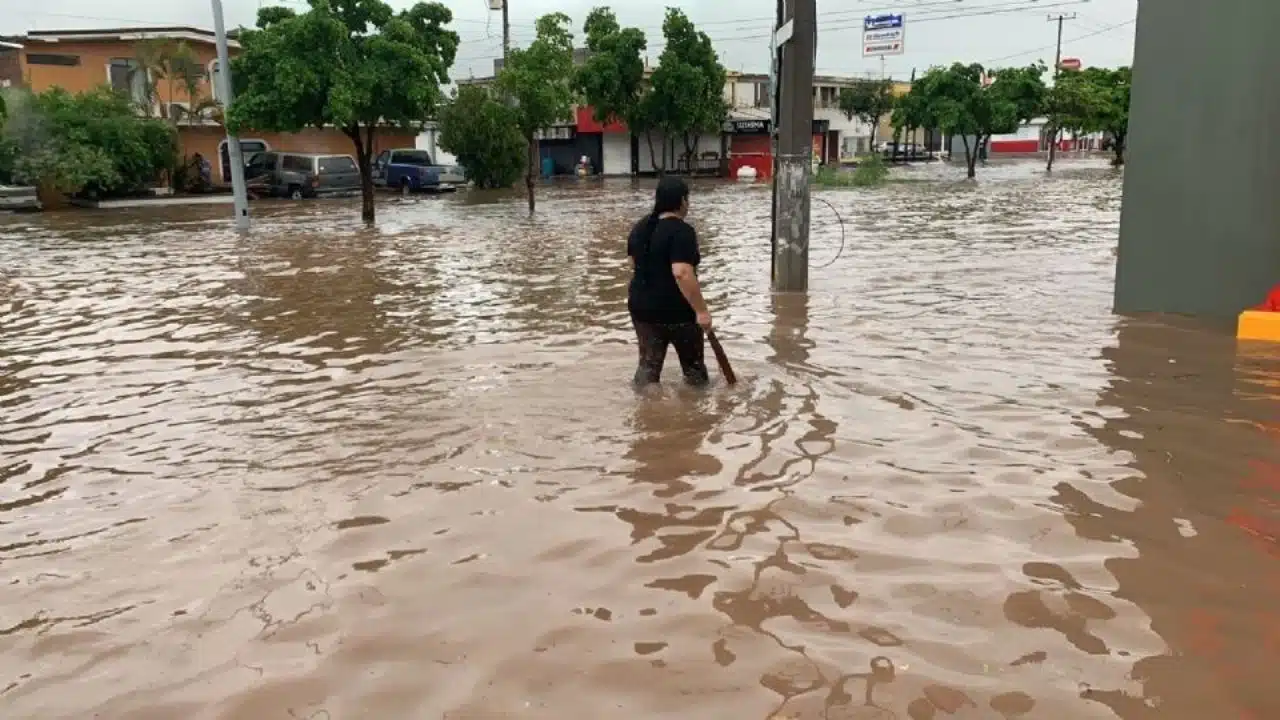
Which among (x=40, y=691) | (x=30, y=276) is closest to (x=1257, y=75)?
(x=40, y=691)

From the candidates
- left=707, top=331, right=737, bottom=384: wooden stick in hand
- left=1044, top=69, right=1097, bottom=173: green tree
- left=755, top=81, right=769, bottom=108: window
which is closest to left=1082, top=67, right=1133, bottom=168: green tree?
left=1044, top=69, right=1097, bottom=173: green tree

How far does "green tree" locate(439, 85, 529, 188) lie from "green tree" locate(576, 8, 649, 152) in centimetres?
748

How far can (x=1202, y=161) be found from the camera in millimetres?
9375

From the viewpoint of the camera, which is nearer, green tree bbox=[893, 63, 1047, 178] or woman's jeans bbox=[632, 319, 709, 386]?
woman's jeans bbox=[632, 319, 709, 386]

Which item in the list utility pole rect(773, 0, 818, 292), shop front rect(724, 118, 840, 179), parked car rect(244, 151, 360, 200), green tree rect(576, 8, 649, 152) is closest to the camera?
utility pole rect(773, 0, 818, 292)

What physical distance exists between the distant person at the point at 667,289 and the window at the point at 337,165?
91.4ft

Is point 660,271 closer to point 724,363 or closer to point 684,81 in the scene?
point 724,363

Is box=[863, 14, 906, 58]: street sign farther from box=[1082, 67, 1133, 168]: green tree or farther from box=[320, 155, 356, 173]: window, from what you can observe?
box=[320, 155, 356, 173]: window

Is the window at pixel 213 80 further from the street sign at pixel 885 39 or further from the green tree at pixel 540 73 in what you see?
the street sign at pixel 885 39

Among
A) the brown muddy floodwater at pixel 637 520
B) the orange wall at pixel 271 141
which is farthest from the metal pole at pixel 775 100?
the orange wall at pixel 271 141

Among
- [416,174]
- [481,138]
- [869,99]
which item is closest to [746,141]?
[869,99]

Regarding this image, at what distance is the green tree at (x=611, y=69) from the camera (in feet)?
139

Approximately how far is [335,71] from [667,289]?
18310 millimetres

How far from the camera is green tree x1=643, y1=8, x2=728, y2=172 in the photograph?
42812 millimetres
